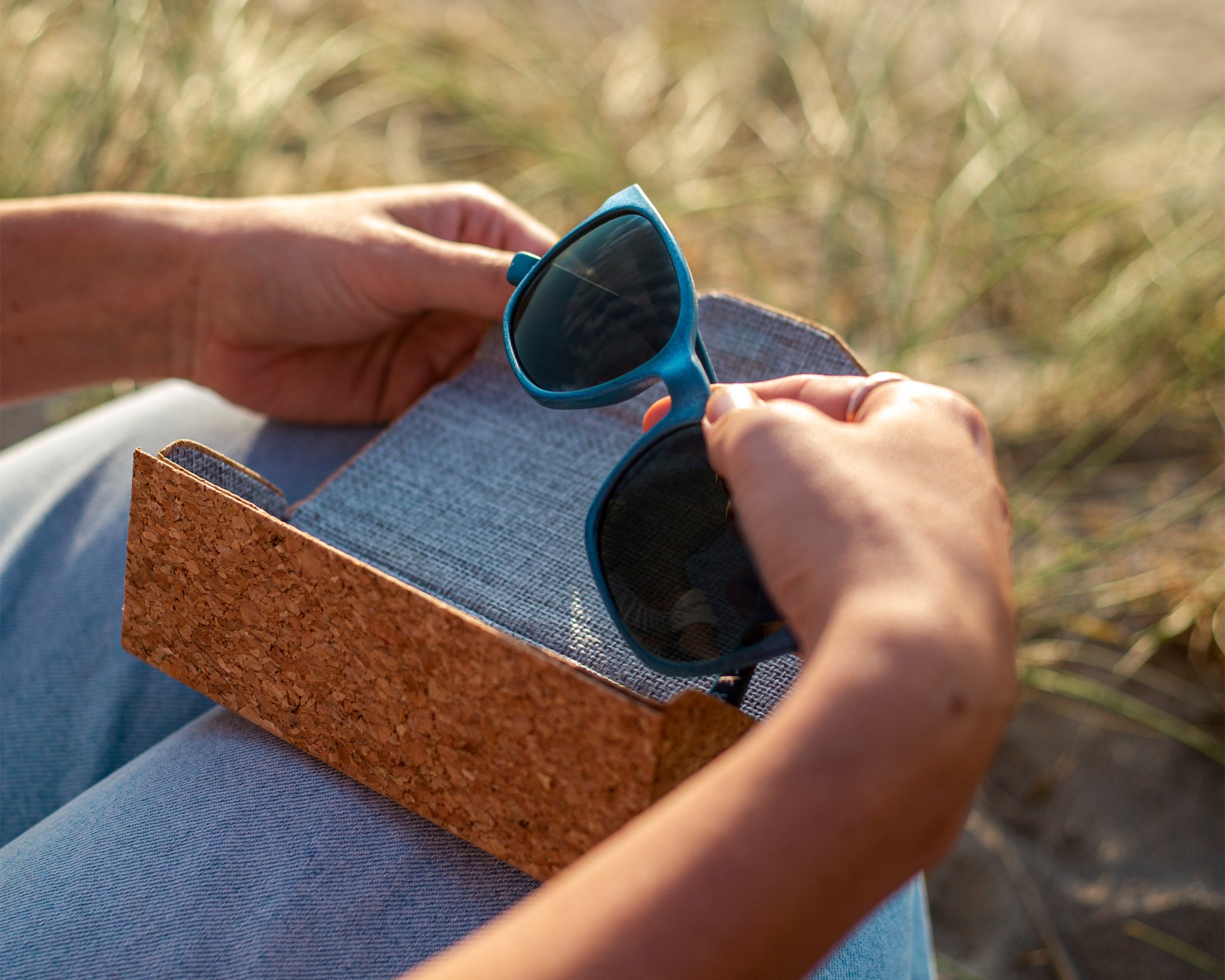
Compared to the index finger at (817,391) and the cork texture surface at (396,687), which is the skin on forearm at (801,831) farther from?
the index finger at (817,391)

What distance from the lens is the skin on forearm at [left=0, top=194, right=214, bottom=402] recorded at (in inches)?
49.1

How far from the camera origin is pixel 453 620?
715 mm

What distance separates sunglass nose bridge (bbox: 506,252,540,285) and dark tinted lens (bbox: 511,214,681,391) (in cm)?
4

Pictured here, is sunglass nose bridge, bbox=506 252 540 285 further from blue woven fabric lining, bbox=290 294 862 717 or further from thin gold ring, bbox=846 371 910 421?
thin gold ring, bbox=846 371 910 421

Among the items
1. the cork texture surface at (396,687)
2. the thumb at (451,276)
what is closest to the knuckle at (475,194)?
the thumb at (451,276)

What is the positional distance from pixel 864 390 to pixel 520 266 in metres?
0.44

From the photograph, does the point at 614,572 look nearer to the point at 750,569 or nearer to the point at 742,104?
the point at 750,569

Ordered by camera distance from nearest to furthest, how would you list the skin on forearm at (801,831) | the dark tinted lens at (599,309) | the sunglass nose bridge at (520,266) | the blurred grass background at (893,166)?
the skin on forearm at (801,831)
the dark tinted lens at (599,309)
the sunglass nose bridge at (520,266)
the blurred grass background at (893,166)

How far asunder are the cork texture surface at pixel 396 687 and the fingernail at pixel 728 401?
216 mm

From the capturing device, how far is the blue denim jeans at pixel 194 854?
752mm

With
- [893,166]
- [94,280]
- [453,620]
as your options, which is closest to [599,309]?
[453,620]

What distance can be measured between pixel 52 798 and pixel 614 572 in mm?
646

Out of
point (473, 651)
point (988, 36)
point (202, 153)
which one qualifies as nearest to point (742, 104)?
point (988, 36)

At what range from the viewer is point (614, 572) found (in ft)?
2.78
